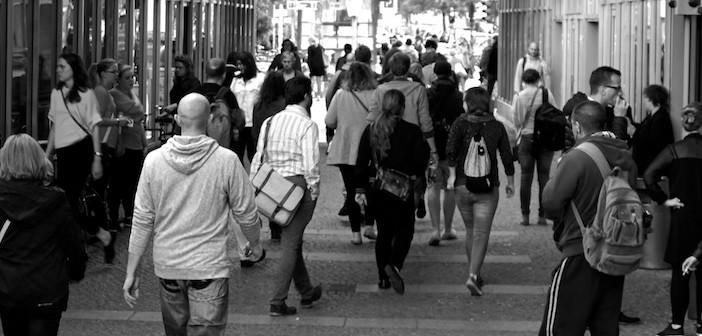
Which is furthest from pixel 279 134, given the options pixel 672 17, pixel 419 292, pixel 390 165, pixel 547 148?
pixel 672 17

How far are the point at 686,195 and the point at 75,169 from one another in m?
5.46

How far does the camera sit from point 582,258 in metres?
6.98

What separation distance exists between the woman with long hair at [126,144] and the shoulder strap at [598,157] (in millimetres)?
6924

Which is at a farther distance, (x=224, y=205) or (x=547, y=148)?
(x=547, y=148)

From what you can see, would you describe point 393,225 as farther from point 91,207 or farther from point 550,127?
point 550,127

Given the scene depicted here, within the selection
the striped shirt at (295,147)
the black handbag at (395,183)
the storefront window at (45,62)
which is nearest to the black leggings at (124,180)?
the storefront window at (45,62)

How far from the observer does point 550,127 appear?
544 inches

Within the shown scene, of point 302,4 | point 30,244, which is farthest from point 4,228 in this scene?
point 302,4

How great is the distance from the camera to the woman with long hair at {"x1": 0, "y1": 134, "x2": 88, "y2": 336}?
6695mm

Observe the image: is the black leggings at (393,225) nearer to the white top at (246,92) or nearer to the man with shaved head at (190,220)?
the man with shaved head at (190,220)

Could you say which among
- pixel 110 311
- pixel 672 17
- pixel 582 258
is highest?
pixel 672 17

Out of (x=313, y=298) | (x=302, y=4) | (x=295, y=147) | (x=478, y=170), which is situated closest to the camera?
(x=295, y=147)

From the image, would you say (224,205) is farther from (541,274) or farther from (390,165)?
(541,274)

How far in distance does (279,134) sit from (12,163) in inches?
118
